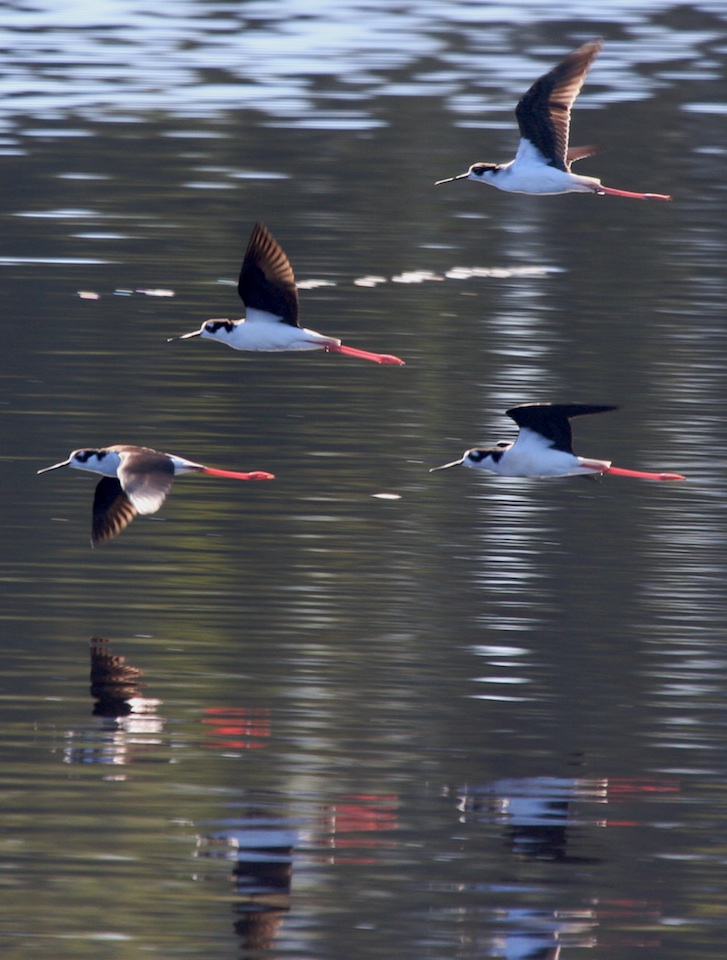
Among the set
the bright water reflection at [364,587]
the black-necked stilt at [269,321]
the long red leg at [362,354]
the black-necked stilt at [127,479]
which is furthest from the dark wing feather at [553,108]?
the black-necked stilt at [127,479]

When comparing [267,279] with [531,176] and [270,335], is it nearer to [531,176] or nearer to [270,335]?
[270,335]

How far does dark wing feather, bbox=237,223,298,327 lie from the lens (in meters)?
10.8

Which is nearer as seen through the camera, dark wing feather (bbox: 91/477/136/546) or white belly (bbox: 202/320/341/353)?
dark wing feather (bbox: 91/477/136/546)

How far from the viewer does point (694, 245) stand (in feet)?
62.0

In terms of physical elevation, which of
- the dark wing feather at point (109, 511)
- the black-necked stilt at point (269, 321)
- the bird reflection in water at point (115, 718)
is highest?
the black-necked stilt at point (269, 321)

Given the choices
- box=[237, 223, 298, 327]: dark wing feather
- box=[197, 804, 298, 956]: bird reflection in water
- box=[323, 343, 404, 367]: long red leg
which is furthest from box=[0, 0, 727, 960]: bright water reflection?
box=[237, 223, 298, 327]: dark wing feather

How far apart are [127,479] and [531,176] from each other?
5.10 m

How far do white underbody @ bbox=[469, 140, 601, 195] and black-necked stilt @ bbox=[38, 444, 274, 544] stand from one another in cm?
380

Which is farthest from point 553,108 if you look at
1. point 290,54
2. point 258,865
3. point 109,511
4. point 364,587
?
point 290,54

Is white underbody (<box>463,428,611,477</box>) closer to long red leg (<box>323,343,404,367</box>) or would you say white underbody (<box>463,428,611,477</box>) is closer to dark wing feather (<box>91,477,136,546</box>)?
long red leg (<box>323,343,404,367</box>)

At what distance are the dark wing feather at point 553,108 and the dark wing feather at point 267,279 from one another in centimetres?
252

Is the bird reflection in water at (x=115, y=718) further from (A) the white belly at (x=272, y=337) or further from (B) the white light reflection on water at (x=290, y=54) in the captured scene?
(B) the white light reflection on water at (x=290, y=54)

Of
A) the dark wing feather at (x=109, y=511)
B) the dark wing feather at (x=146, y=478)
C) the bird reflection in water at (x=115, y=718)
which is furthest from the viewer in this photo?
the dark wing feather at (x=109, y=511)

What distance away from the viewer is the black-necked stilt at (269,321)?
1112 cm
